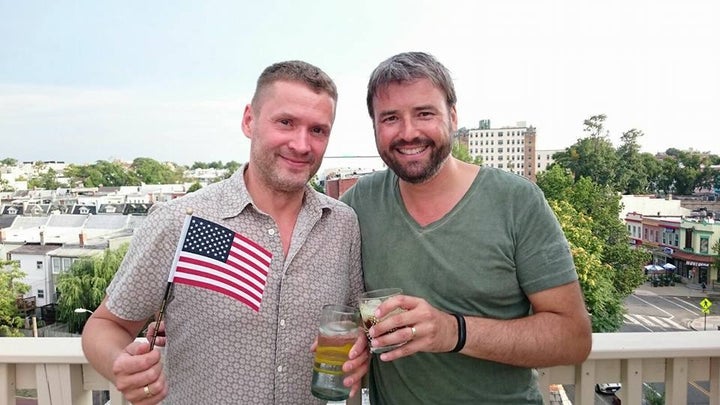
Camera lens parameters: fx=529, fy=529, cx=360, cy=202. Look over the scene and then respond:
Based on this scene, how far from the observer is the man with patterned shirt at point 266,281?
1.67 meters

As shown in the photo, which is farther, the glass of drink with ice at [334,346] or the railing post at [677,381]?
the railing post at [677,381]

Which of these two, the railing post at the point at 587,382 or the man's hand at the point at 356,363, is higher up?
the man's hand at the point at 356,363

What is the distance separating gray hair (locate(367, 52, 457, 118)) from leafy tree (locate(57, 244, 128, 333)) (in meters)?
27.3

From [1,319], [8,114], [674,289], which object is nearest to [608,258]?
[674,289]

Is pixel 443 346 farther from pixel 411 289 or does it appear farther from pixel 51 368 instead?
pixel 51 368

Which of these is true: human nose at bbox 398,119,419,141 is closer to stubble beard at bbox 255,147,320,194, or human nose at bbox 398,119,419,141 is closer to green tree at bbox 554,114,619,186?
stubble beard at bbox 255,147,320,194

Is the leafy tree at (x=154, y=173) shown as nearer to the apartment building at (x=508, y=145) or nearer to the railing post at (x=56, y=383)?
the apartment building at (x=508, y=145)

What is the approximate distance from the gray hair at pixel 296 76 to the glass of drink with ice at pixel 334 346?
0.77 meters

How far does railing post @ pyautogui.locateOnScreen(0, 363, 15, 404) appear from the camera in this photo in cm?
204

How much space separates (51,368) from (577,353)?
1950 millimetres

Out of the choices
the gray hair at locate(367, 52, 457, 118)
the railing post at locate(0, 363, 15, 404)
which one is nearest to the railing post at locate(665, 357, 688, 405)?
the gray hair at locate(367, 52, 457, 118)

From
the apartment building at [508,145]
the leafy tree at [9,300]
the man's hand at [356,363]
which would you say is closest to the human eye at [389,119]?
the man's hand at [356,363]

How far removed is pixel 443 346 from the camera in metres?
1.56

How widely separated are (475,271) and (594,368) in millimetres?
717
